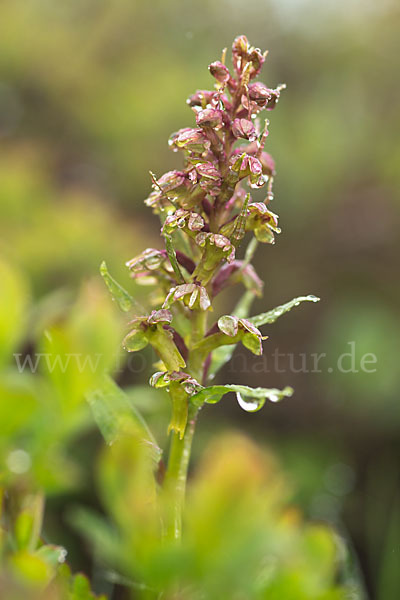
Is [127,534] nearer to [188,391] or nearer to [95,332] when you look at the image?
[95,332]

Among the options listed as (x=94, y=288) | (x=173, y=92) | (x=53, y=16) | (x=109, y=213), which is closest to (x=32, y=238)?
(x=109, y=213)

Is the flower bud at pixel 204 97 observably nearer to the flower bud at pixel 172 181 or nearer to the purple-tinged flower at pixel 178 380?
the flower bud at pixel 172 181

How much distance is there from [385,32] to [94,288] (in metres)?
4.77

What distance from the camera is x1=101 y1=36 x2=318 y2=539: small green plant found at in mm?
672

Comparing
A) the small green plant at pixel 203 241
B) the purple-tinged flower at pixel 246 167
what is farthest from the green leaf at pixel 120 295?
the purple-tinged flower at pixel 246 167

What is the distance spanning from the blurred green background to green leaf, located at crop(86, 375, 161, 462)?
1.18 m

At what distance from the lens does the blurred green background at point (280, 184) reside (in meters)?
2.32

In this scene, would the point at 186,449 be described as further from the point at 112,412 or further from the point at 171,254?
the point at 171,254

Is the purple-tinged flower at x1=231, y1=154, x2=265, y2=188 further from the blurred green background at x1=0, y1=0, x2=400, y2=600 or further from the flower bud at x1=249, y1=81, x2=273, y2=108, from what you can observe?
the blurred green background at x1=0, y1=0, x2=400, y2=600

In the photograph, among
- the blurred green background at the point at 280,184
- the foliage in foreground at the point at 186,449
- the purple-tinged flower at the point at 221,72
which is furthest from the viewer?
the blurred green background at the point at 280,184

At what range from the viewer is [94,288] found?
19.2 inches

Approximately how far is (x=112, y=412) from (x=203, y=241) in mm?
229

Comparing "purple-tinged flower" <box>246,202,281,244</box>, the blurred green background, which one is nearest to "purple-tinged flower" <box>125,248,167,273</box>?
"purple-tinged flower" <box>246,202,281,244</box>

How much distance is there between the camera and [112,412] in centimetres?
69
